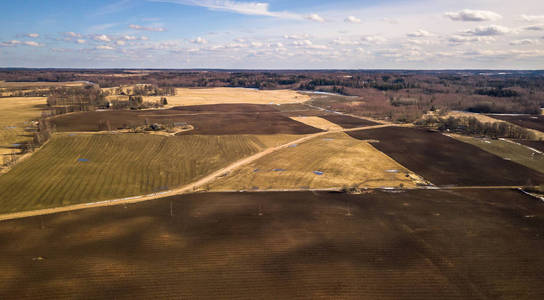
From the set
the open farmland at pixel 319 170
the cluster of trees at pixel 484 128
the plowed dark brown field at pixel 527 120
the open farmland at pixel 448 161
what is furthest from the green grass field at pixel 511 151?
the plowed dark brown field at pixel 527 120

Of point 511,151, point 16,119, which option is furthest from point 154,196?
point 16,119

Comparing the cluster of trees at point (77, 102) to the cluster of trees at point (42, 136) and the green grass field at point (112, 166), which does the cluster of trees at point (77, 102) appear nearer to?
the cluster of trees at point (42, 136)

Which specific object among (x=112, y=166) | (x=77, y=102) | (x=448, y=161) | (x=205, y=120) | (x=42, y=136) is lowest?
(x=112, y=166)

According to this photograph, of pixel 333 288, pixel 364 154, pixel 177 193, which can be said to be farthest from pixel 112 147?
pixel 333 288

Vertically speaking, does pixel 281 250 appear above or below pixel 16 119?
below

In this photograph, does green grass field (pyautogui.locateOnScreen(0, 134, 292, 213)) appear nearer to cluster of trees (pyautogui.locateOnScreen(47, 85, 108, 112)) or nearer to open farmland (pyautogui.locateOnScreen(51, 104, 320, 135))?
open farmland (pyautogui.locateOnScreen(51, 104, 320, 135))

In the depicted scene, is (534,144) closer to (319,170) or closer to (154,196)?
(319,170)

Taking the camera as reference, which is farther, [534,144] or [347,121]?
[347,121]
